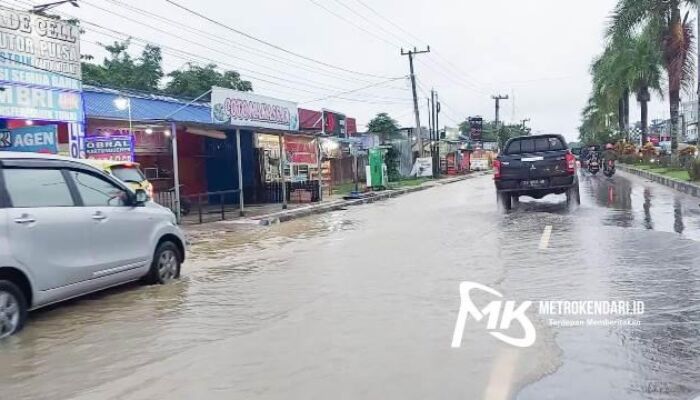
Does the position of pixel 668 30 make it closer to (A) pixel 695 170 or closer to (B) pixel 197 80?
(A) pixel 695 170

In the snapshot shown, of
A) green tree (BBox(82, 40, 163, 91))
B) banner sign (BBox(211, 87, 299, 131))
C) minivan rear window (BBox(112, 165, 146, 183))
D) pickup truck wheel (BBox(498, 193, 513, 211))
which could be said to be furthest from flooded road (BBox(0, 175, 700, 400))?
green tree (BBox(82, 40, 163, 91))

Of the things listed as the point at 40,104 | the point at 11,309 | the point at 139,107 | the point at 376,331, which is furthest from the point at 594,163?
the point at 11,309

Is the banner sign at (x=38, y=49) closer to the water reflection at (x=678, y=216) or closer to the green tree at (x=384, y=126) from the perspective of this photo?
the water reflection at (x=678, y=216)

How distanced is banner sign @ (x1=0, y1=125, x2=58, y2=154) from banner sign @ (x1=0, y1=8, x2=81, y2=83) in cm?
104

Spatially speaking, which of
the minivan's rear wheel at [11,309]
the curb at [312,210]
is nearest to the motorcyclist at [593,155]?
the curb at [312,210]

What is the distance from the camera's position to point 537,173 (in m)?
15.9

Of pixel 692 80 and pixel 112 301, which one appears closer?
pixel 112 301

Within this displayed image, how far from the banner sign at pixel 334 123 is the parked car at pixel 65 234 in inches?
943

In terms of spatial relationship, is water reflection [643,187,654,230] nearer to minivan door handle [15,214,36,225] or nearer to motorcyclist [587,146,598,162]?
minivan door handle [15,214,36,225]

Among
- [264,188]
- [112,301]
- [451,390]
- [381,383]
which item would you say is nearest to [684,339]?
[451,390]

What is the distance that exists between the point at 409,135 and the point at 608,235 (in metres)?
Answer: 41.9

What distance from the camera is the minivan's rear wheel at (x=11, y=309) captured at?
5.97 metres

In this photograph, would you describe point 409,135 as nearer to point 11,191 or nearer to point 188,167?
point 188,167

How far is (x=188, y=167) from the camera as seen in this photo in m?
25.6
